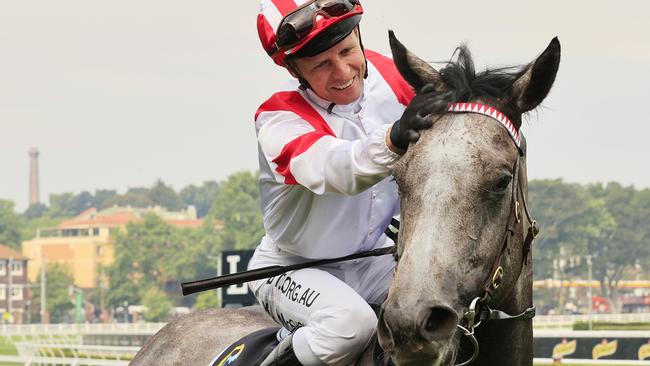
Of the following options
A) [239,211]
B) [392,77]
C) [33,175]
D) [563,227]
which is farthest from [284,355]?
[33,175]

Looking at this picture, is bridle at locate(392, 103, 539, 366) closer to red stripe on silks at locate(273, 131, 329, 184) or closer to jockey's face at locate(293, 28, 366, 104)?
red stripe on silks at locate(273, 131, 329, 184)

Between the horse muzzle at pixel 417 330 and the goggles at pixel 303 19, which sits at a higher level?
the goggles at pixel 303 19

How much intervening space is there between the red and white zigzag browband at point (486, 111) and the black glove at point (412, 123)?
0.07 m

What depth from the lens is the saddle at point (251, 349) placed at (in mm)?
4109

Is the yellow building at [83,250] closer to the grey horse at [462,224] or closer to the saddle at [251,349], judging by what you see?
the saddle at [251,349]

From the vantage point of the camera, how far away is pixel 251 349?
4160 millimetres

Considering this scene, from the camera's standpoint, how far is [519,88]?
3.38 m

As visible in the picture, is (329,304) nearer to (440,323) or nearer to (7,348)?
(440,323)

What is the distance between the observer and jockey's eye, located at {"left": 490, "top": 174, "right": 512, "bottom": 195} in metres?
3.14

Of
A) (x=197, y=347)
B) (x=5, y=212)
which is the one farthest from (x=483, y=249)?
(x=5, y=212)

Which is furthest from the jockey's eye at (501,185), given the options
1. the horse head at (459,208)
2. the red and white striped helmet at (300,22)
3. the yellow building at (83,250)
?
the yellow building at (83,250)

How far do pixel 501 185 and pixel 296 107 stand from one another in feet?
2.80

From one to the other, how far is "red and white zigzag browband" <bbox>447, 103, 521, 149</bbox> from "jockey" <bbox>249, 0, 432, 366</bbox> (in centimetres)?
35

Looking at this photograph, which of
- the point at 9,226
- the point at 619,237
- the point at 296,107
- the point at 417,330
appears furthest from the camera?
the point at 9,226
